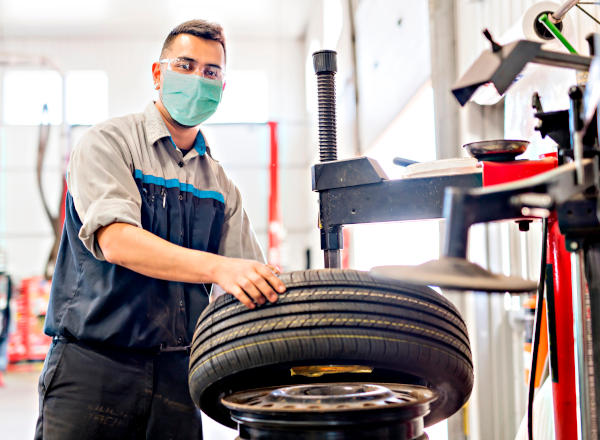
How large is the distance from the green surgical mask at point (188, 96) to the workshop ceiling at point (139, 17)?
8.16 m

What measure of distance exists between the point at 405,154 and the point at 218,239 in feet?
10.7

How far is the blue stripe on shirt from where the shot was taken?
61.7 inches

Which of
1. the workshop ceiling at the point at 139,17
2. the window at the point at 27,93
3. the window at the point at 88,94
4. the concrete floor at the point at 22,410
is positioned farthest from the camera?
the window at the point at 88,94

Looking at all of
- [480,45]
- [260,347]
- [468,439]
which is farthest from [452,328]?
[468,439]

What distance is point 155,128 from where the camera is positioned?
1640 millimetres

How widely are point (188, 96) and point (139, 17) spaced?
9.36 m

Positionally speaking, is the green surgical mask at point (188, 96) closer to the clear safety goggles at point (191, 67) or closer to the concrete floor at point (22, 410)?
the clear safety goggles at point (191, 67)

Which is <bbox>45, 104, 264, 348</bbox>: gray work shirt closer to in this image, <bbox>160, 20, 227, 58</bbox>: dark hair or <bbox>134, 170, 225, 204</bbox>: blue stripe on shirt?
<bbox>134, 170, 225, 204</bbox>: blue stripe on shirt

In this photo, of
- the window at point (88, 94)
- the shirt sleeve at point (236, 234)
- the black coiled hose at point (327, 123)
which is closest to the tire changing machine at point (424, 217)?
the black coiled hose at point (327, 123)

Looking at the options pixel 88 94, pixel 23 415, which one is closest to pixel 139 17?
pixel 88 94

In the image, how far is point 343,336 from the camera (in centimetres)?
97

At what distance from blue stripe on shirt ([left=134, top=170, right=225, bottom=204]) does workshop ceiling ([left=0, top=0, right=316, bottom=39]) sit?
27.3 feet

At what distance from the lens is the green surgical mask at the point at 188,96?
172 cm

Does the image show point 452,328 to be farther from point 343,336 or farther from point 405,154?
point 405,154
